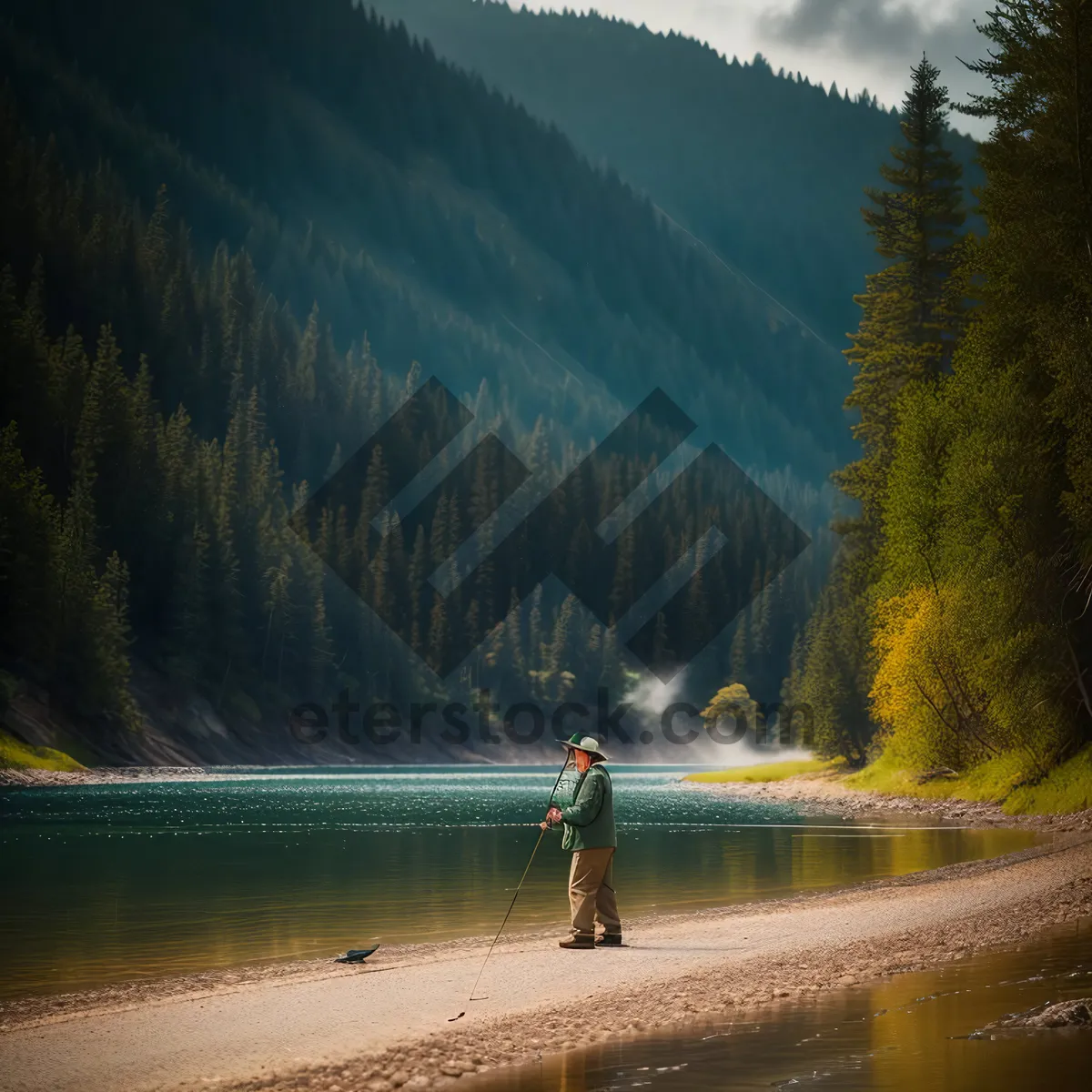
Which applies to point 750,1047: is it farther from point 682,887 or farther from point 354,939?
point 682,887

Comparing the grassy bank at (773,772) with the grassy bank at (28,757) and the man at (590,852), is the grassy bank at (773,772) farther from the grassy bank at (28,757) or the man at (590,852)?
the man at (590,852)

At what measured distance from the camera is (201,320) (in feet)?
609

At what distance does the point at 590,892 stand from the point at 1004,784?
30.3 meters

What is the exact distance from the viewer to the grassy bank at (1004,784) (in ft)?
124

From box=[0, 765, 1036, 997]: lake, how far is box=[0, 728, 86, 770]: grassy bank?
1449cm

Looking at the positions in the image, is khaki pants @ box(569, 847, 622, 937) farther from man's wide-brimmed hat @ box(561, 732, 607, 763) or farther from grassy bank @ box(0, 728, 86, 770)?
grassy bank @ box(0, 728, 86, 770)

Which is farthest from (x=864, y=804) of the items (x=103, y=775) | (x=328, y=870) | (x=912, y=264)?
(x=103, y=775)

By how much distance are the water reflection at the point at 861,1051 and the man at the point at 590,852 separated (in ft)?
13.1

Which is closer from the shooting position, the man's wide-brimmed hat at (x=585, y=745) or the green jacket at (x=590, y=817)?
the green jacket at (x=590, y=817)

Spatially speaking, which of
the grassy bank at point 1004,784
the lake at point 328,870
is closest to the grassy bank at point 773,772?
the grassy bank at point 1004,784

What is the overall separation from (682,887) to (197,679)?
92.5m

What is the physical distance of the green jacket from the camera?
17656 mm

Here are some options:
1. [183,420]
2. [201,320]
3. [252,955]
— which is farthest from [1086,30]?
[201,320]

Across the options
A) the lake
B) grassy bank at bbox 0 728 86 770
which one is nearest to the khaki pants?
the lake
